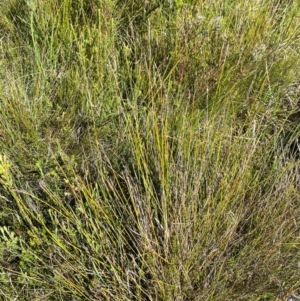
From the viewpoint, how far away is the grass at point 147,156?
59.7 inches

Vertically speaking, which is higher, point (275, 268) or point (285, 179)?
point (285, 179)

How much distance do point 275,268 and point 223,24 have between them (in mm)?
1214

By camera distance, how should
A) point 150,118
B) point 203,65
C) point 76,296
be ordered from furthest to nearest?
point 203,65 < point 150,118 < point 76,296

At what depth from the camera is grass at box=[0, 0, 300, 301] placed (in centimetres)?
152

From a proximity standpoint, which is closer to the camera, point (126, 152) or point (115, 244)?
point (115, 244)

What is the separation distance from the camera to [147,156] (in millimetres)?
1648

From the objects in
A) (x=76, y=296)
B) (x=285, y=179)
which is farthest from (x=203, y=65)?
(x=76, y=296)

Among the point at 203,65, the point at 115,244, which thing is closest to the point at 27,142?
Answer: the point at 115,244

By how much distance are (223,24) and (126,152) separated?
2.83 feet

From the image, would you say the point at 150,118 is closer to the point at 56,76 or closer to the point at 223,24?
the point at 56,76

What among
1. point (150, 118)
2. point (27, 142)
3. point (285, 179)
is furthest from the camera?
point (27, 142)

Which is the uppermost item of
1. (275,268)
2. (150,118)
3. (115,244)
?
(150,118)

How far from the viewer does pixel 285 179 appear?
1664 mm

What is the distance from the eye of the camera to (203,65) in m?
2.18
